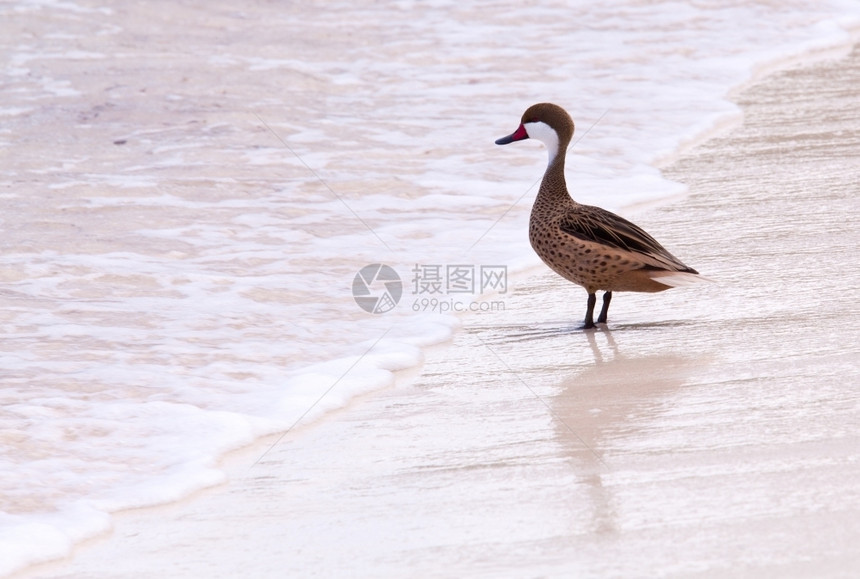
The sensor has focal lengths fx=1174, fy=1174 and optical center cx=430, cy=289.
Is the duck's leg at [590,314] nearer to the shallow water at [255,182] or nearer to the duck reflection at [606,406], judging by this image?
the duck reflection at [606,406]

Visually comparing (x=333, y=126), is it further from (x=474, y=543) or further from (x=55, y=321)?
(x=474, y=543)

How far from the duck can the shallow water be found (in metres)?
0.48

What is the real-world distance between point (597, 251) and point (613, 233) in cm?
12

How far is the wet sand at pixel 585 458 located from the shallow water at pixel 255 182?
227 millimetres

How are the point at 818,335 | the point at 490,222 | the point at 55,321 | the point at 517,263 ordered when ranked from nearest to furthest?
the point at 818,335, the point at 55,321, the point at 517,263, the point at 490,222

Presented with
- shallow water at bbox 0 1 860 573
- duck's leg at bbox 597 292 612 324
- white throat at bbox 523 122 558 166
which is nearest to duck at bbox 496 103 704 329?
duck's leg at bbox 597 292 612 324

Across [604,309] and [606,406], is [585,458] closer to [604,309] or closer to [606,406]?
[606,406]

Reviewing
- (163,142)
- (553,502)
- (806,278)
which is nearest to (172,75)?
(163,142)

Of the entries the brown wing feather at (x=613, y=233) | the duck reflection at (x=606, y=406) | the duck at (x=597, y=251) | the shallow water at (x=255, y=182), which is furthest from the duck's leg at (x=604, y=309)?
the shallow water at (x=255, y=182)

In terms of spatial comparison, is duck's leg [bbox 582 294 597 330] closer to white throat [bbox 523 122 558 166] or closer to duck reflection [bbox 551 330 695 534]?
duck reflection [bbox 551 330 695 534]

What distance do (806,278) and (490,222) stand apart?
1.91 metres

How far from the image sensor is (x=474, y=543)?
294 centimetres

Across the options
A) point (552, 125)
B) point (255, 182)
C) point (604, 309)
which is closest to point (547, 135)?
point (552, 125)

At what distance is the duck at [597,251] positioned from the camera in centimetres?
452
